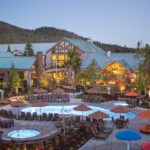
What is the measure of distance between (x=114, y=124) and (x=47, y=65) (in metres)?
44.5

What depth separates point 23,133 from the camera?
2528cm

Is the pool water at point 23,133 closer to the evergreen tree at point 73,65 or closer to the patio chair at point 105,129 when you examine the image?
the patio chair at point 105,129

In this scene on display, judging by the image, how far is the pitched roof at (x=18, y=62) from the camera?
5666 cm

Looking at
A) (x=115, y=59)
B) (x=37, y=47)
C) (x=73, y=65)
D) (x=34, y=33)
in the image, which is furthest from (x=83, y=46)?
(x=34, y=33)

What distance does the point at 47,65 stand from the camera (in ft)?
233

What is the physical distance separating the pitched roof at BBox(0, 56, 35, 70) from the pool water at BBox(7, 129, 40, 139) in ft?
101

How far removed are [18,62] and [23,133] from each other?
33.7 metres

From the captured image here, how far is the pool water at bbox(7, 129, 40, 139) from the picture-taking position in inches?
960

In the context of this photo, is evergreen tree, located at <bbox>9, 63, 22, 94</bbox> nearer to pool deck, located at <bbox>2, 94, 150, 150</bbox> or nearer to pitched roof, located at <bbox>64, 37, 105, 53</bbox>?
pool deck, located at <bbox>2, 94, 150, 150</bbox>

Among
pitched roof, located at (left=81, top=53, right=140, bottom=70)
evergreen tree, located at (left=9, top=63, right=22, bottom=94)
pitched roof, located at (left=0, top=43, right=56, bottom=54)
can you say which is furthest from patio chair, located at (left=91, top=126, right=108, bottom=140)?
pitched roof, located at (left=0, top=43, right=56, bottom=54)

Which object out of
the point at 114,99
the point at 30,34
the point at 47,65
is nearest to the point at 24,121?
the point at 114,99

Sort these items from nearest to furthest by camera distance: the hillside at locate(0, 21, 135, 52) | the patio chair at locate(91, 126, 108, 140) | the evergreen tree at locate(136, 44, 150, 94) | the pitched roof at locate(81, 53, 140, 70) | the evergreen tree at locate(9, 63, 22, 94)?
the patio chair at locate(91, 126, 108, 140), the evergreen tree at locate(136, 44, 150, 94), the evergreen tree at locate(9, 63, 22, 94), the pitched roof at locate(81, 53, 140, 70), the hillside at locate(0, 21, 135, 52)

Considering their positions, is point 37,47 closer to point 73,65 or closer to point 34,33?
point 73,65

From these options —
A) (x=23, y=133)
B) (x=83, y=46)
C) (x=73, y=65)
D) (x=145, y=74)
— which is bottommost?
(x=23, y=133)
